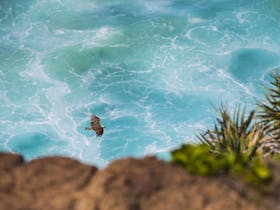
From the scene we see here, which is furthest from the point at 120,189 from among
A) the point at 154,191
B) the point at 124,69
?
the point at 124,69

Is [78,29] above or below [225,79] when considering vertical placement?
above

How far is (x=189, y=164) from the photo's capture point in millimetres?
7672

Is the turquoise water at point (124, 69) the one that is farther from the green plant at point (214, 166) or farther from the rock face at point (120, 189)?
the green plant at point (214, 166)

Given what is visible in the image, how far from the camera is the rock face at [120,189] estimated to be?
7031 mm


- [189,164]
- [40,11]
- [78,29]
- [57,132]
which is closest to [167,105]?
[57,132]

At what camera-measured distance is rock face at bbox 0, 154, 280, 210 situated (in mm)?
7031

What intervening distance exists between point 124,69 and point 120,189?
34247 millimetres

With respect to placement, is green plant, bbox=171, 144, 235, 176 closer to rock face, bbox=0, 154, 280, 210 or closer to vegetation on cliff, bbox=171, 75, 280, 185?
vegetation on cliff, bbox=171, 75, 280, 185

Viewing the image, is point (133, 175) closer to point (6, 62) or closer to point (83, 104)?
point (83, 104)

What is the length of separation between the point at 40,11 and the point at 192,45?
15.5m

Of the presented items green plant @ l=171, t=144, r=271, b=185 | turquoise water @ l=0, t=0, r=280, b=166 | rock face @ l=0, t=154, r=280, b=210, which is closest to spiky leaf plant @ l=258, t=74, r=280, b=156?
green plant @ l=171, t=144, r=271, b=185

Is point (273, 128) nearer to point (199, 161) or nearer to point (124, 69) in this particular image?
point (199, 161)

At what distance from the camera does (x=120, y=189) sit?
281 inches

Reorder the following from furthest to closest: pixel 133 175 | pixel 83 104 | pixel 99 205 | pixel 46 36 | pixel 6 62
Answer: pixel 46 36 < pixel 6 62 < pixel 83 104 < pixel 133 175 < pixel 99 205
